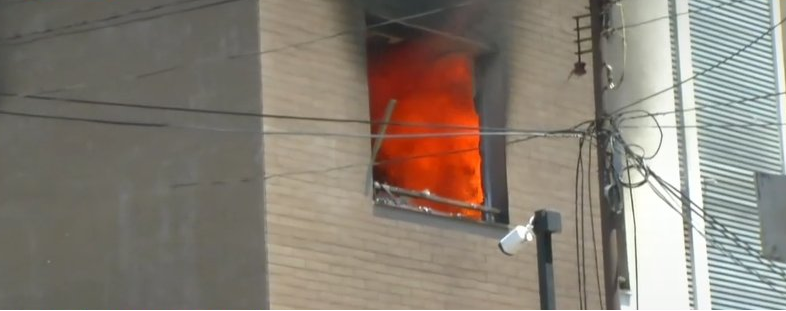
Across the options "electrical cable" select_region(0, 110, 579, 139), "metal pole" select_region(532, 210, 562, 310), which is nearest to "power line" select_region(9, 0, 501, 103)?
"electrical cable" select_region(0, 110, 579, 139)

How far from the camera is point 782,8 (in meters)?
25.9

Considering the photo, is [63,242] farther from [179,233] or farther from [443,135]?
[443,135]

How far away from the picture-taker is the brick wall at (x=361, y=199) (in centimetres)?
1983

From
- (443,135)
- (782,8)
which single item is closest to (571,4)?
(443,135)

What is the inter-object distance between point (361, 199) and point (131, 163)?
2087 millimetres

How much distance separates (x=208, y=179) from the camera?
65.5 ft

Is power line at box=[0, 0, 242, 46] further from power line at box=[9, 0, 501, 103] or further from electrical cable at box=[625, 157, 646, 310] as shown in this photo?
electrical cable at box=[625, 157, 646, 310]

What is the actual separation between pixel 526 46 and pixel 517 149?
105 cm

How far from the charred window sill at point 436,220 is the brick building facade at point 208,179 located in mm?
19

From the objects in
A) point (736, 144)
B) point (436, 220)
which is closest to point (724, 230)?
point (736, 144)

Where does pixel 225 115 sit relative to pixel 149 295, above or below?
above

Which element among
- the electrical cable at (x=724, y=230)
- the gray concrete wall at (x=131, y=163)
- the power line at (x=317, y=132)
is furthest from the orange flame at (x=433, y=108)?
the gray concrete wall at (x=131, y=163)

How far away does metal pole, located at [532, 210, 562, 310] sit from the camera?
1844 cm

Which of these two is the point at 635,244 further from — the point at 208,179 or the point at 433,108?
the point at 208,179
